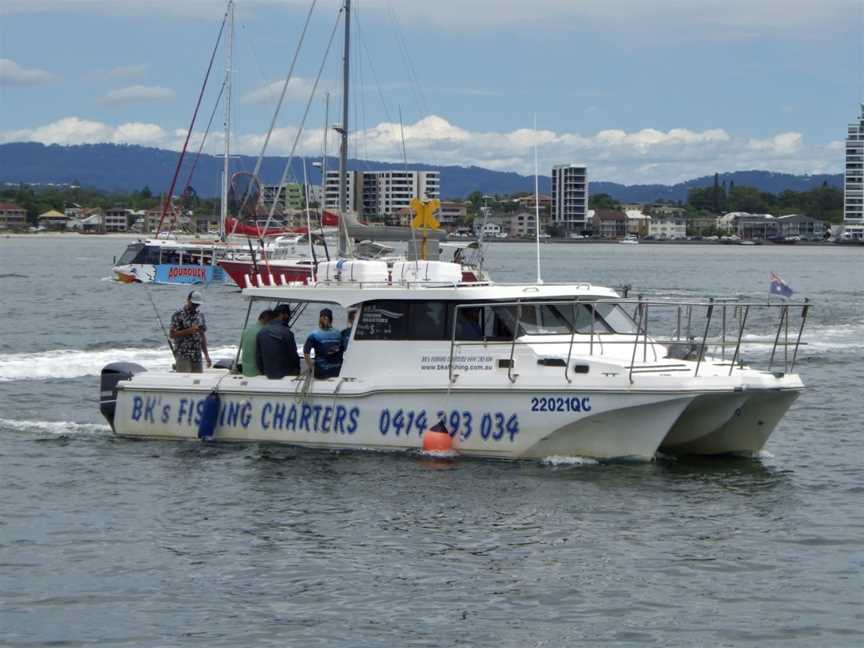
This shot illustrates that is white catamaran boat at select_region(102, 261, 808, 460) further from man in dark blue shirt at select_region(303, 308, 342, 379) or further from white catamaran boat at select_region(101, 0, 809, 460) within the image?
man in dark blue shirt at select_region(303, 308, 342, 379)

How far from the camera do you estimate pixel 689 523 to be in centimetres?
1611

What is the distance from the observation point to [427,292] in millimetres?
19094

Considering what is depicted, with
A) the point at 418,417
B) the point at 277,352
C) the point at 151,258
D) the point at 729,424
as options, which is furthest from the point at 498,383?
the point at 151,258

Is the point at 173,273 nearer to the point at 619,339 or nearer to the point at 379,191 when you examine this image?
the point at 379,191

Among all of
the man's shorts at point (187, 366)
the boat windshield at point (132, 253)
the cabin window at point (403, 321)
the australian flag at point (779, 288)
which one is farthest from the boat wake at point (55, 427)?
the boat windshield at point (132, 253)

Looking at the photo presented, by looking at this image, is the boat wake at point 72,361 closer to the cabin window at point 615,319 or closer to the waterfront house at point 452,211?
the cabin window at point 615,319

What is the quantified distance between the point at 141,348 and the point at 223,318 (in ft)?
39.4

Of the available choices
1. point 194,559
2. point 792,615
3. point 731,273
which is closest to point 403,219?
point 194,559

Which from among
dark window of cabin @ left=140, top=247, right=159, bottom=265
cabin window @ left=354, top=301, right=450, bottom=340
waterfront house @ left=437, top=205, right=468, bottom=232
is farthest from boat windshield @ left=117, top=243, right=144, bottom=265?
waterfront house @ left=437, top=205, right=468, bottom=232

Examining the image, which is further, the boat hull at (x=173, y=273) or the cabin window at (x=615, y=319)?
the boat hull at (x=173, y=273)

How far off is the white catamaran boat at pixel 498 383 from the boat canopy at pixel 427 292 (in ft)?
0.07

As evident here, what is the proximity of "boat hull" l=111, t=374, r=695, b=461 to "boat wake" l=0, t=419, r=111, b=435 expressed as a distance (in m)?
1.76

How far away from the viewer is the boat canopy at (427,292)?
1895 centimetres

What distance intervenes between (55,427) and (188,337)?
3.00 m
